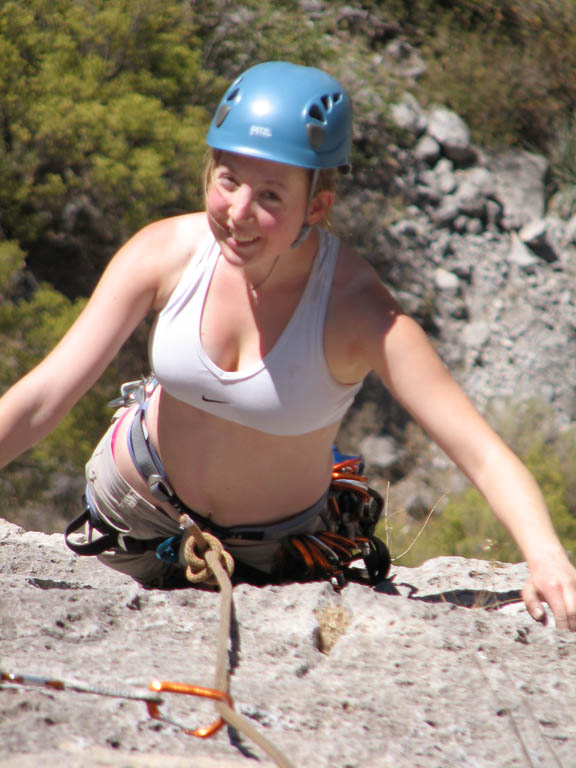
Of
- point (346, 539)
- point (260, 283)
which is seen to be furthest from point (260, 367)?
point (346, 539)

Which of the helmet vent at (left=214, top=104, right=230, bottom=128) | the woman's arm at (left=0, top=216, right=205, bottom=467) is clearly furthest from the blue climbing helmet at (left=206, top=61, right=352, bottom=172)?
the woman's arm at (left=0, top=216, right=205, bottom=467)

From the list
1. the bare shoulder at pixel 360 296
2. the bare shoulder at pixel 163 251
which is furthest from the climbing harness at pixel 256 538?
the bare shoulder at pixel 360 296

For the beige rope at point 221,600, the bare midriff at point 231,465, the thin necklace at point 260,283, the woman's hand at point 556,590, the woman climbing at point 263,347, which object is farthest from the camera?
the bare midriff at point 231,465

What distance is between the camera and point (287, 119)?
196 centimetres

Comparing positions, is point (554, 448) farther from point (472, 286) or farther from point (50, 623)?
point (50, 623)

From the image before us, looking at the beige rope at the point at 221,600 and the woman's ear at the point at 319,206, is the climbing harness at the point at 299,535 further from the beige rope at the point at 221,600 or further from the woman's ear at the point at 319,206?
the woman's ear at the point at 319,206

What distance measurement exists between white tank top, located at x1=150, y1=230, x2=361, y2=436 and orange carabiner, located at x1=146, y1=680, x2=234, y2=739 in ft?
2.93

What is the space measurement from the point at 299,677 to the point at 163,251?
1.10 meters

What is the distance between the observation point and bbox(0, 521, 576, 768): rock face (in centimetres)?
117

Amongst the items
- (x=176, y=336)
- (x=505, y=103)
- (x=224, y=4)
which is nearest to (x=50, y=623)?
(x=176, y=336)

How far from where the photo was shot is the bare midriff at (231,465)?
2.25 metres

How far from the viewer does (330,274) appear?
6.85 ft

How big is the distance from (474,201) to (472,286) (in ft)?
3.81

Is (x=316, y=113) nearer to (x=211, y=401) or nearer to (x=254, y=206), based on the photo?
(x=254, y=206)
